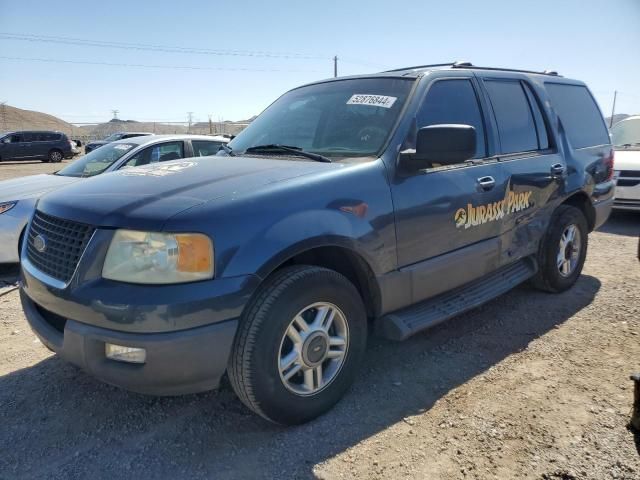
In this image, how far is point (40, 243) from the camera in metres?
2.66

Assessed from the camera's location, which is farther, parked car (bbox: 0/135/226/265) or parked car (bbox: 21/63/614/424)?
parked car (bbox: 0/135/226/265)

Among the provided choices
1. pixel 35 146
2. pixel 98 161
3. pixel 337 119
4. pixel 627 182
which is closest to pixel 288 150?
pixel 337 119

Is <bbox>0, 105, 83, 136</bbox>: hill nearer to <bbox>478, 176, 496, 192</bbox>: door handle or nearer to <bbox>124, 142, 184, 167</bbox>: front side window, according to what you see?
<bbox>124, 142, 184, 167</bbox>: front side window

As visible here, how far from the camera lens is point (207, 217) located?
7.41 feet

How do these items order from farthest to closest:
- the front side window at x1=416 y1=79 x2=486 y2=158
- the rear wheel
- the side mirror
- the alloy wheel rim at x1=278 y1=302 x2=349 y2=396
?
1. the rear wheel
2. the front side window at x1=416 y1=79 x2=486 y2=158
3. the side mirror
4. the alloy wheel rim at x1=278 y1=302 x2=349 y2=396

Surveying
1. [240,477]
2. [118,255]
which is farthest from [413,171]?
[240,477]

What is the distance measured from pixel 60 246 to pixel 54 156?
2650 cm

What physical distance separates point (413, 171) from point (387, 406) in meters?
1.38

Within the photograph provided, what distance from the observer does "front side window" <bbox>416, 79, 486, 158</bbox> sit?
3.28 meters

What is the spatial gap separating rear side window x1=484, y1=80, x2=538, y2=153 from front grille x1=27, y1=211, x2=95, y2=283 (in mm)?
2984

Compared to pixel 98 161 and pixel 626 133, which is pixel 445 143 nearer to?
pixel 98 161

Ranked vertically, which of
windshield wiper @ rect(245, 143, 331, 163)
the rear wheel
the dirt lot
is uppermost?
windshield wiper @ rect(245, 143, 331, 163)

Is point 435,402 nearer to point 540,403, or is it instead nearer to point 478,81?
point 540,403

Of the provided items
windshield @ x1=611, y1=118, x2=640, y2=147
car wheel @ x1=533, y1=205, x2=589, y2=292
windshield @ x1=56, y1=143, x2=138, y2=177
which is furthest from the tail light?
windshield @ x1=56, y1=143, x2=138, y2=177
